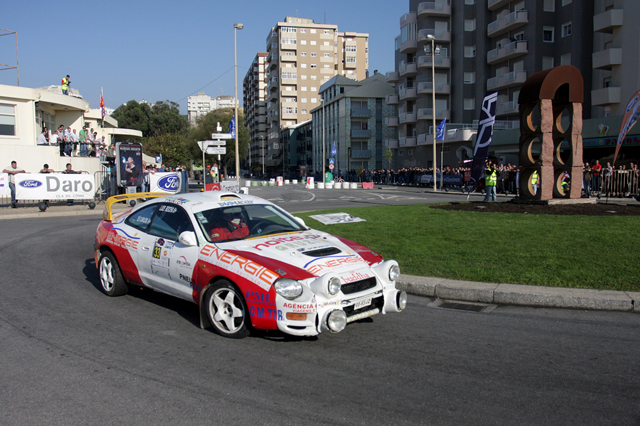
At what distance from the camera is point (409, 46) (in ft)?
187

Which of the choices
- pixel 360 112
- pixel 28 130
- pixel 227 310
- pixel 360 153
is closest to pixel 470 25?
pixel 360 112

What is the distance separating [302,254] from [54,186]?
1964cm

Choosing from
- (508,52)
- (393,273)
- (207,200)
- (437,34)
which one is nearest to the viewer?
(393,273)

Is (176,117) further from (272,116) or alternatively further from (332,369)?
(332,369)

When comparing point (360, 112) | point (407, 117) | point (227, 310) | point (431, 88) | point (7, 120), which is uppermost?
point (360, 112)

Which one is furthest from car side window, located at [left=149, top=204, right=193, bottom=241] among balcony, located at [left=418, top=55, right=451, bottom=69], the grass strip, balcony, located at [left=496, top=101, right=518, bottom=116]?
balcony, located at [left=418, top=55, right=451, bottom=69]

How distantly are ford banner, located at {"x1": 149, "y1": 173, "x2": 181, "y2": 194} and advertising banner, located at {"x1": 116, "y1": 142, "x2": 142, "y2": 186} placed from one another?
191 cm

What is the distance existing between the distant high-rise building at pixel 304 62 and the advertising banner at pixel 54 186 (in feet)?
271

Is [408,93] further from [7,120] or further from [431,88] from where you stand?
[7,120]

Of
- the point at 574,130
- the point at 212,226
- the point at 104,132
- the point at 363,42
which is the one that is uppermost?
the point at 363,42

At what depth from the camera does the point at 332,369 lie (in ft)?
13.6

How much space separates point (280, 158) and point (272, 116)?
35.5ft

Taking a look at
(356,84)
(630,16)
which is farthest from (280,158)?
(630,16)

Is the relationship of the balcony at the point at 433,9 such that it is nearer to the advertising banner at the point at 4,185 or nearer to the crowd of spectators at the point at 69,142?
the crowd of spectators at the point at 69,142
